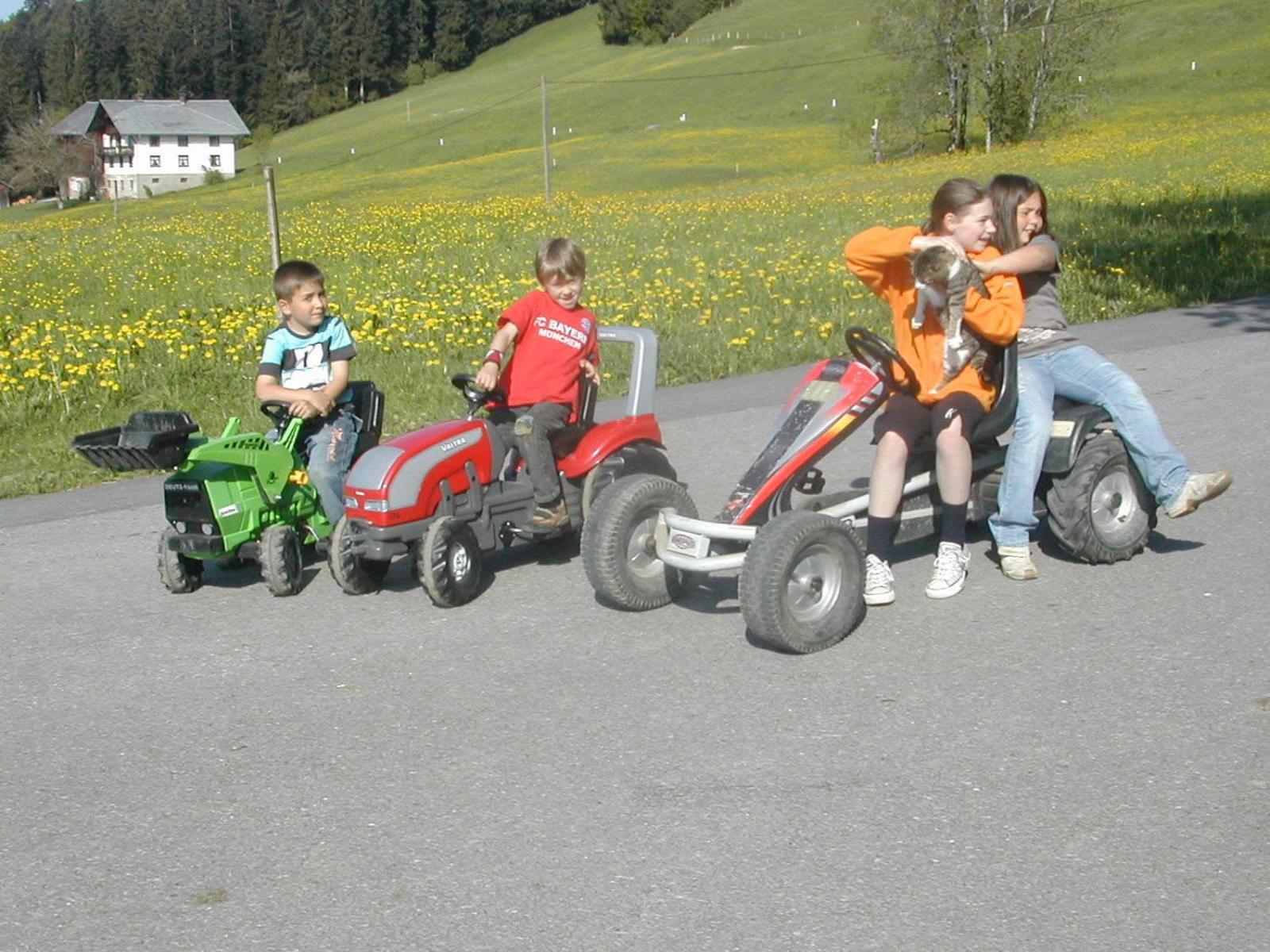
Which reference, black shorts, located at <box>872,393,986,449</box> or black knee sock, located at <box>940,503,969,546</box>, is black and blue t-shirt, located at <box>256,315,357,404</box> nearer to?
black shorts, located at <box>872,393,986,449</box>

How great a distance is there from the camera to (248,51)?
5610 inches

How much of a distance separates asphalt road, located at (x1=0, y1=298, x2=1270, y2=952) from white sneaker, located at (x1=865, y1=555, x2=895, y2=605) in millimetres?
77

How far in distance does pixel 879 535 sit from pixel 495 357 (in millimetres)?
1730

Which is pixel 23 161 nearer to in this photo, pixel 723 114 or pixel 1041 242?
pixel 723 114

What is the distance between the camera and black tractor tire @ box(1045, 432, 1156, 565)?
19.1 feet

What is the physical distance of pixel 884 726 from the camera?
14.6 feet

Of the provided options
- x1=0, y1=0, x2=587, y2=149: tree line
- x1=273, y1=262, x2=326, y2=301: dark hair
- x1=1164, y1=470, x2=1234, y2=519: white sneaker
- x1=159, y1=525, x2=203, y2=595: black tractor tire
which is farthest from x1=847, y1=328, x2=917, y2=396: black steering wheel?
x1=0, y1=0, x2=587, y2=149: tree line

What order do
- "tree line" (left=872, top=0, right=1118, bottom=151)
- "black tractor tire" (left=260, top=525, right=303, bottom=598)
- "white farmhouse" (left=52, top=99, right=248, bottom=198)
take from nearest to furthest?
1. "black tractor tire" (left=260, top=525, right=303, bottom=598)
2. "tree line" (left=872, top=0, right=1118, bottom=151)
3. "white farmhouse" (left=52, top=99, right=248, bottom=198)

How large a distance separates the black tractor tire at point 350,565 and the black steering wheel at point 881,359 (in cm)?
199

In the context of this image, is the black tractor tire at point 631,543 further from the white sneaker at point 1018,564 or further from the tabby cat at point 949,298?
the white sneaker at point 1018,564

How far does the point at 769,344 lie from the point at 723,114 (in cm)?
6668

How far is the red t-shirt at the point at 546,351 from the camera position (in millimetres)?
6270

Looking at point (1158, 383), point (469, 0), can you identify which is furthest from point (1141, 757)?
point (469, 0)

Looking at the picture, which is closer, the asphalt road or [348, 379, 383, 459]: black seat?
the asphalt road
